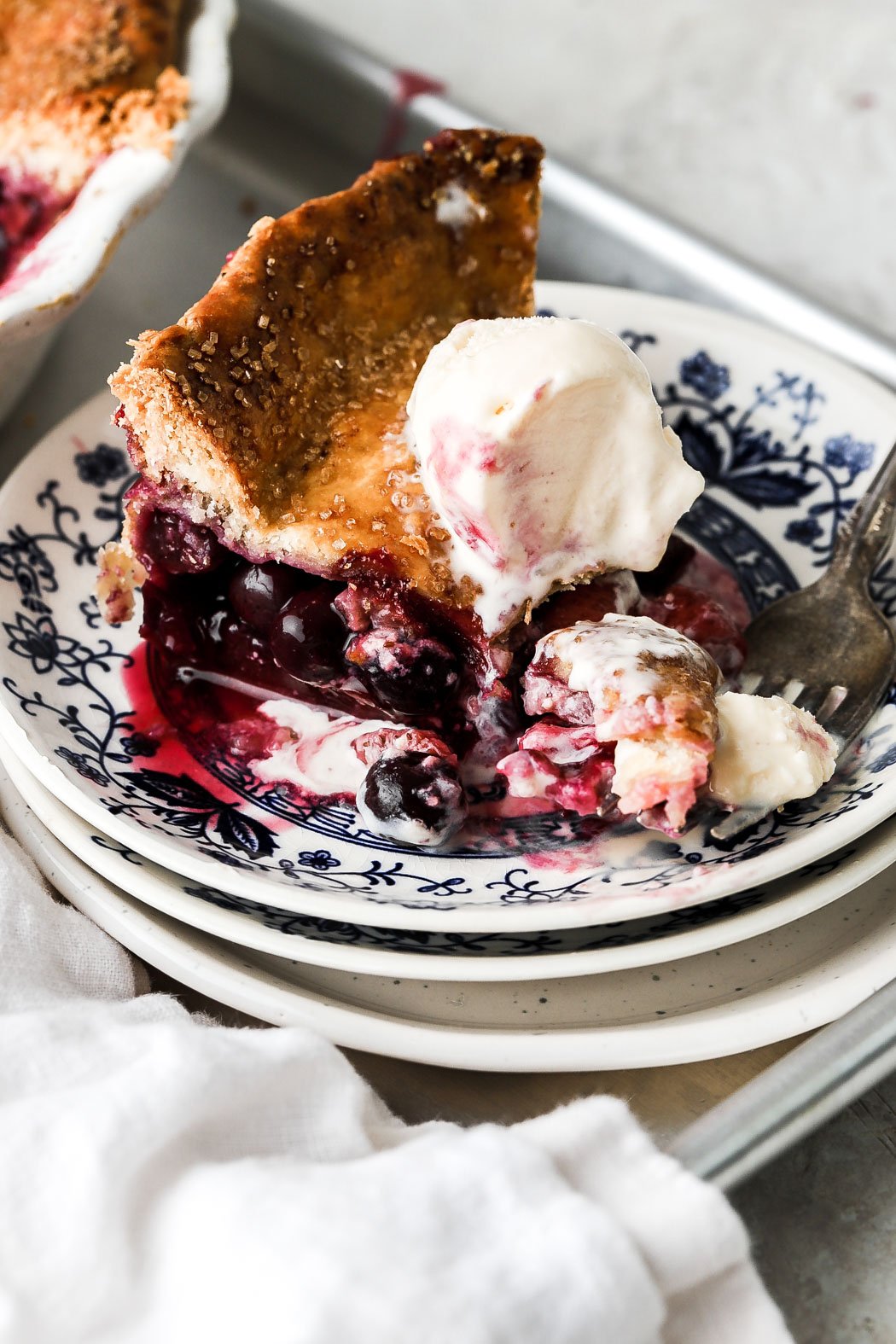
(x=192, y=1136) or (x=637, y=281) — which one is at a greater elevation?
(x=637, y=281)

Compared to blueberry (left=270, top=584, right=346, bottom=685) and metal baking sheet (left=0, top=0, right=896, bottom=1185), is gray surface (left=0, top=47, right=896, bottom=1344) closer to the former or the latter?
metal baking sheet (left=0, top=0, right=896, bottom=1185)

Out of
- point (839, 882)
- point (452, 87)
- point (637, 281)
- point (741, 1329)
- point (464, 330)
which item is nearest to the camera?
point (741, 1329)

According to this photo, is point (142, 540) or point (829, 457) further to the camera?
point (829, 457)

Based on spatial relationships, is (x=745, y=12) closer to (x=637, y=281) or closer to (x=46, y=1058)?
(x=637, y=281)

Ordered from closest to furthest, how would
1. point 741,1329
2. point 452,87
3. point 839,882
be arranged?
1. point 741,1329
2. point 839,882
3. point 452,87

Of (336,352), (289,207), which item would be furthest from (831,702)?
(289,207)

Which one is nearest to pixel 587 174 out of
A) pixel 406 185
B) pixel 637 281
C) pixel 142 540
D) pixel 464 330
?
pixel 637 281

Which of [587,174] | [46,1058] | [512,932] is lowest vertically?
[46,1058]
